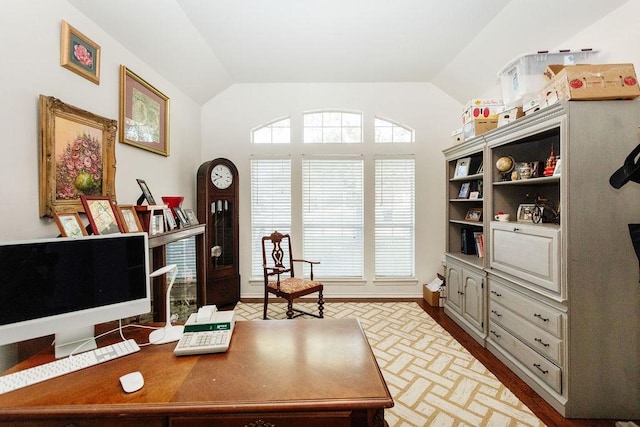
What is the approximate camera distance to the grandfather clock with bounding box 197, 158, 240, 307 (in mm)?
3469

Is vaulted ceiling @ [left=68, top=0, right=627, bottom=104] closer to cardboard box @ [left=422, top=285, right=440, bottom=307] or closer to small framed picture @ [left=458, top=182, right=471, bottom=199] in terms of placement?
small framed picture @ [left=458, top=182, right=471, bottom=199]

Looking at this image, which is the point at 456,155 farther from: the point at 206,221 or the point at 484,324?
the point at 206,221

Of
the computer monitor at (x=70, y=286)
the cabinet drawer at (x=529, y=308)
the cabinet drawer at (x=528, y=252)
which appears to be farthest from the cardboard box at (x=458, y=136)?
the computer monitor at (x=70, y=286)

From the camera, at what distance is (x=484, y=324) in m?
2.65

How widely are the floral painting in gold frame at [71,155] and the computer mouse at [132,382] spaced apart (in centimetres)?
123

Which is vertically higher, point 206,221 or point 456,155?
point 456,155

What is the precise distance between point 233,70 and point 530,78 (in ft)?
10.5

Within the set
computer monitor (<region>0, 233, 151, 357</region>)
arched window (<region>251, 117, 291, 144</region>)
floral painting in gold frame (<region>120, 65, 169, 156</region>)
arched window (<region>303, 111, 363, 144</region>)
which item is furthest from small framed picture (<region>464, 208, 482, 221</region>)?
floral painting in gold frame (<region>120, 65, 169, 156</region>)

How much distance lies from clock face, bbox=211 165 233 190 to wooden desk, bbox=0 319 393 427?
2.55 m

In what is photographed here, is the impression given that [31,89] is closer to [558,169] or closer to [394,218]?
[558,169]

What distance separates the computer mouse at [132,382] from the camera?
3.17 ft

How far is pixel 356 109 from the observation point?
156 inches

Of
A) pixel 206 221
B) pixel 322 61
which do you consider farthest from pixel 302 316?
pixel 322 61

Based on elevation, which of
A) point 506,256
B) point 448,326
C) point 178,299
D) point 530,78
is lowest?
point 448,326
